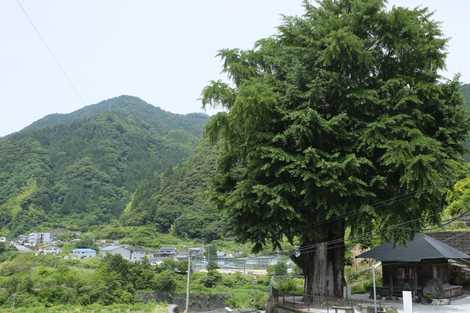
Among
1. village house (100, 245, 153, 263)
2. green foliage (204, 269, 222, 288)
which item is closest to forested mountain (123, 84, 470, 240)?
village house (100, 245, 153, 263)

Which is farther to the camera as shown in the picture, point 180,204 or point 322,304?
point 180,204

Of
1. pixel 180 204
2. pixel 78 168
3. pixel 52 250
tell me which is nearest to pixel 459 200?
pixel 180 204

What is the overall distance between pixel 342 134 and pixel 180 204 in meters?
84.3

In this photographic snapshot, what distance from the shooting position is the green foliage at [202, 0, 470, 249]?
15.7m

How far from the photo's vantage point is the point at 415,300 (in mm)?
19453

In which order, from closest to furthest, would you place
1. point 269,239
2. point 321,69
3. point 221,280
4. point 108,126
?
point 321,69 < point 269,239 < point 221,280 < point 108,126

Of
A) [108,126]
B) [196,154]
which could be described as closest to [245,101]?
[196,154]

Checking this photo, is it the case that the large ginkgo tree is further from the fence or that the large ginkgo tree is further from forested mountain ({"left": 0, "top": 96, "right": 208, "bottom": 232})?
forested mountain ({"left": 0, "top": 96, "right": 208, "bottom": 232})

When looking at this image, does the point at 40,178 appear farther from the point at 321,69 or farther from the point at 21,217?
the point at 321,69

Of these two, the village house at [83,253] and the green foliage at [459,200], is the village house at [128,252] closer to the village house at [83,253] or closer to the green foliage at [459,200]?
the village house at [83,253]

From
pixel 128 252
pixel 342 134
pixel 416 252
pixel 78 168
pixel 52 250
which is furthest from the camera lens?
pixel 78 168

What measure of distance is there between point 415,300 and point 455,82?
9.13 metres

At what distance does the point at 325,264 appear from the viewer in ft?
60.2

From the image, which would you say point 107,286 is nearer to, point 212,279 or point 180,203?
point 212,279
